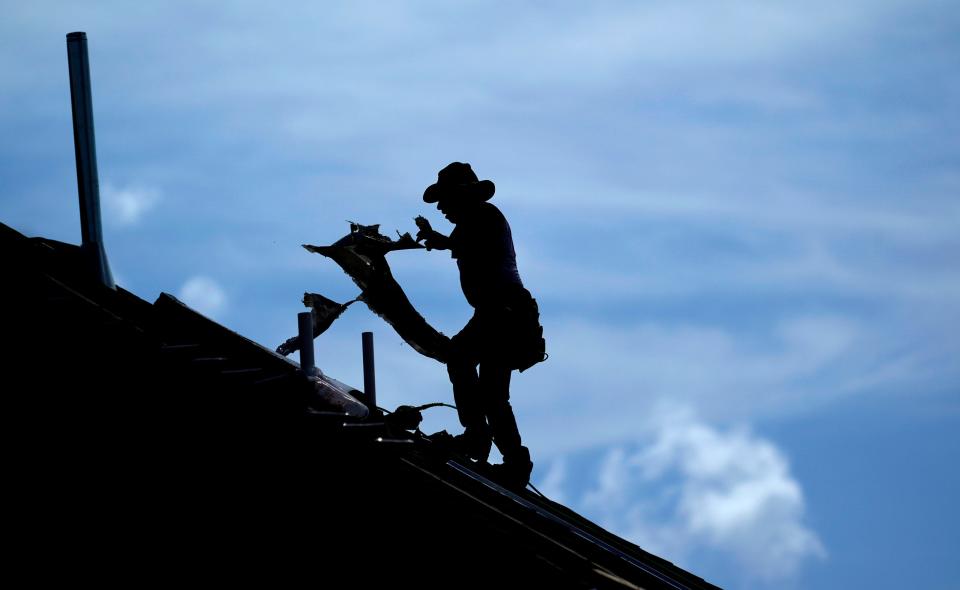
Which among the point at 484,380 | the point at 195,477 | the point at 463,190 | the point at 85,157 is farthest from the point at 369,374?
the point at 195,477

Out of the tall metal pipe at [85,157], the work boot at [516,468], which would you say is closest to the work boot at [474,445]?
the work boot at [516,468]

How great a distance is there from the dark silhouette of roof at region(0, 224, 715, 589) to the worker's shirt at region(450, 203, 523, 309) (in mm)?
3929

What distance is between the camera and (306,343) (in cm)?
808

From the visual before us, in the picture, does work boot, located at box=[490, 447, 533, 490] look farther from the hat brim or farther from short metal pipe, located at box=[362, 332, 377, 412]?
the hat brim

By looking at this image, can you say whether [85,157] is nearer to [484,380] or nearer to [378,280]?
[378,280]

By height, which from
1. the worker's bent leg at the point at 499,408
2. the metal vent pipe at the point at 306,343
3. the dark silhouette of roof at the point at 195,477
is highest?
the worker's bent leg at the point at 499,408

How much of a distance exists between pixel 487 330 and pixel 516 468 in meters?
1.12

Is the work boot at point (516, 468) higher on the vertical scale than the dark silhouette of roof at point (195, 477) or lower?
higher

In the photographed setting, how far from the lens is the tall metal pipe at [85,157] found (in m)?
7.94

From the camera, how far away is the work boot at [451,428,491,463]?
32.5 ft

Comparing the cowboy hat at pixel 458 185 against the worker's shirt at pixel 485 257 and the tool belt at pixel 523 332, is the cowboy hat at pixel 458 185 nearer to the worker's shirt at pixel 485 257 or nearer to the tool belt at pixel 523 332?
the worker's shirt at pixel 485 257

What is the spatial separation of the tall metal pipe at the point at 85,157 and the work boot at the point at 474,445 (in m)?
3.17

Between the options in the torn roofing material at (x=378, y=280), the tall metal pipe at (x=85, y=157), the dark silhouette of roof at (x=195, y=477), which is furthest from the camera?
the torn roofing material at (x=378, y=280)

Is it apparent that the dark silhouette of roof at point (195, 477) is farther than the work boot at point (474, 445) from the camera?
No
